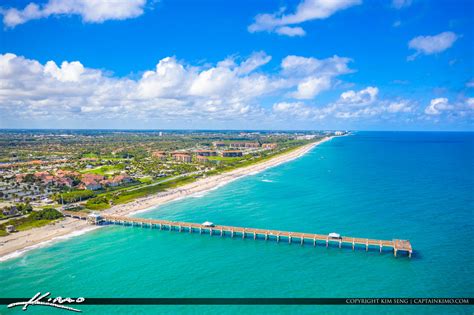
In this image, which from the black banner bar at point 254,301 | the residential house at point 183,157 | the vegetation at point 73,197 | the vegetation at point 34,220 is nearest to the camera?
the black banner bar at point 254,301

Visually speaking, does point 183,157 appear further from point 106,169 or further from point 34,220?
point 34,220

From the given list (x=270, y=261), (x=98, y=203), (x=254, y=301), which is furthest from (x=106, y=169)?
(x=254, y=301)

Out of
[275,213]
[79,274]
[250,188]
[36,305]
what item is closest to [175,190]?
[250,188]

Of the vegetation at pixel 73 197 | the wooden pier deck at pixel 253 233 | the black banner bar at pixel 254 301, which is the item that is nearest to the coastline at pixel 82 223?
the wooden pier deck at pixel 253 233

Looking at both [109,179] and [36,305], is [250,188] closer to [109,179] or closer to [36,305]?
[109,179]

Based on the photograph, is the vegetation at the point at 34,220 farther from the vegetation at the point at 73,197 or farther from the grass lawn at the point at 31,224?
the vegetation at the point at 73,197
